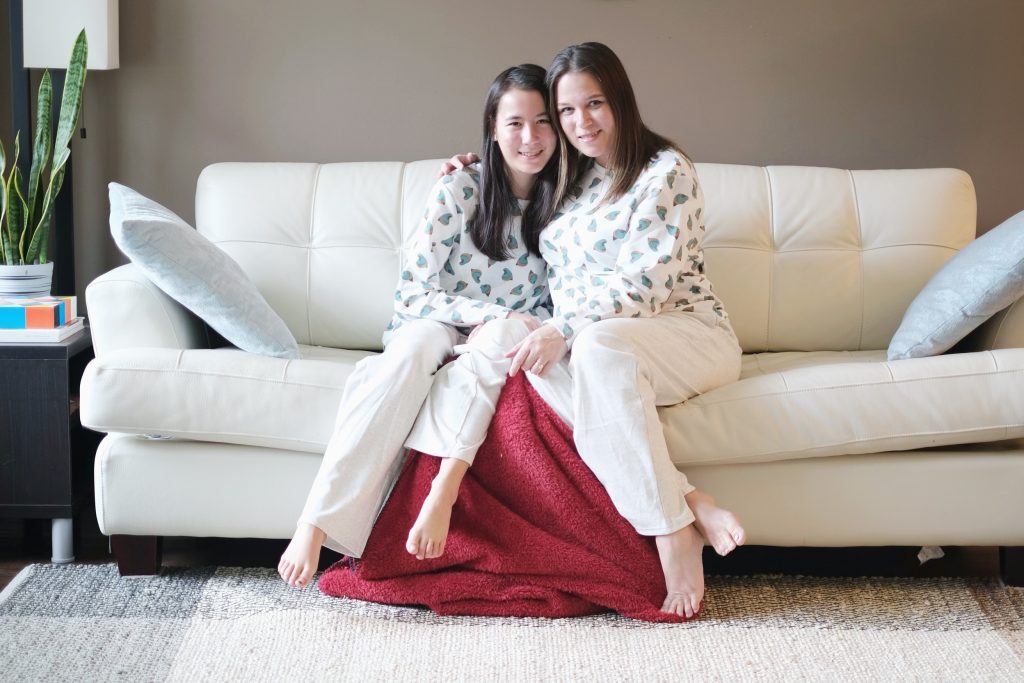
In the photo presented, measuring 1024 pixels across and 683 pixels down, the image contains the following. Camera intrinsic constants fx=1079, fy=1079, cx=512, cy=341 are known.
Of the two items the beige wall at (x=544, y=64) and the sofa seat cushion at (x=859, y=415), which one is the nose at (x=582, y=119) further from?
the beige wall at (x=544, y=64)

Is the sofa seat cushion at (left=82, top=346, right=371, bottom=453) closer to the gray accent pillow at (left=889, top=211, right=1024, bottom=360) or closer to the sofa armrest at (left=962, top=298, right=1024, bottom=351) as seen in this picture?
the gray accent pillow at (left=889, top=211, right=1024, bottom=360)

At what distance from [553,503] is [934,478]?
2.50ft

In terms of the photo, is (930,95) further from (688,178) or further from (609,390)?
(609,390)

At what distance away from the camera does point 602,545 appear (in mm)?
2023

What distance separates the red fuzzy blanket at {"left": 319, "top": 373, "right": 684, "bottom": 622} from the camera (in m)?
2.02

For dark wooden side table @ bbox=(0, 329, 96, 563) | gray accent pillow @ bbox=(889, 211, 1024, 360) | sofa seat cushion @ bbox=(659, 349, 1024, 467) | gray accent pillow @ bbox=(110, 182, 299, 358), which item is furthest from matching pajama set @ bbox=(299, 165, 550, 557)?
gray accent pillow @ bbox=(889, 211, 1024, 360)

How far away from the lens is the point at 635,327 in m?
2.15

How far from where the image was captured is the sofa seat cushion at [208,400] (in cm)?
206

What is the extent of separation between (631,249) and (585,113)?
301 mm

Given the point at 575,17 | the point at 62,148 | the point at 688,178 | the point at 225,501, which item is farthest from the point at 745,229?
the point at 62,148

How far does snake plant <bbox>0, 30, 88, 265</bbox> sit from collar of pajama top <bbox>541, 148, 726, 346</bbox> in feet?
4.01

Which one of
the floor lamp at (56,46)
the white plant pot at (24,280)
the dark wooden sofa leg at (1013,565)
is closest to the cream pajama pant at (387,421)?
the white plant pot at (24,280)

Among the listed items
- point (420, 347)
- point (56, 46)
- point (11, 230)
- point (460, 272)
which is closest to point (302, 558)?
point (420, 347)

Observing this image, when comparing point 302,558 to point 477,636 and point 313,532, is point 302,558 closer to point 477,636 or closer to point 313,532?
point 313,532
